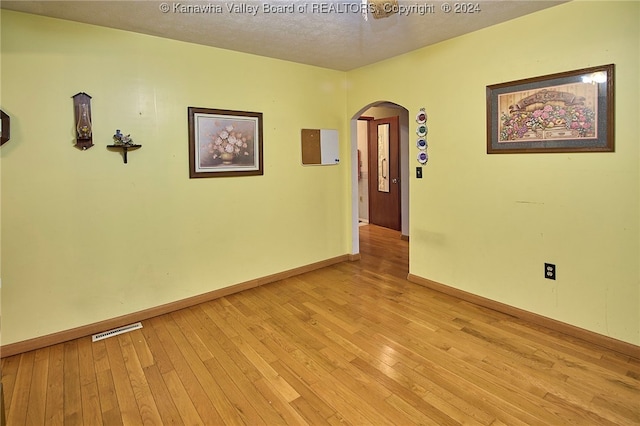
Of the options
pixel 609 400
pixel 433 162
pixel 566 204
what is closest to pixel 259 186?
pixel 433 162

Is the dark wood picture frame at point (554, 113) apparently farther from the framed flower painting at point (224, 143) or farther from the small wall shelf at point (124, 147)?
the small wall shelf at point (124, 147)

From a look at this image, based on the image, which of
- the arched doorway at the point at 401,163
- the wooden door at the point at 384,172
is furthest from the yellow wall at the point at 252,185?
the wooden door at the point at 384,172

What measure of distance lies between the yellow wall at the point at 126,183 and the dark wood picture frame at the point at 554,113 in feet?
6.83

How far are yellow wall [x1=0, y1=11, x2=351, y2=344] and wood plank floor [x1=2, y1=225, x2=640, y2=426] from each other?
388 mm

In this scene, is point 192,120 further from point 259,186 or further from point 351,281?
point 351,281

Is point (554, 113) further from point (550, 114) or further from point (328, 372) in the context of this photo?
point (328, 372)

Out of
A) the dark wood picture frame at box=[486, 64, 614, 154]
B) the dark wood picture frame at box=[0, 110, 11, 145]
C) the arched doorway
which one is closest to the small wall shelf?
the dark wood picture frame at box=[0, 110, 11, 145]

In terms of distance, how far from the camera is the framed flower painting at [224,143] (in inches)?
132

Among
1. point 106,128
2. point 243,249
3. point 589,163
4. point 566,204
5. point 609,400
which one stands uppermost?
point 106,128

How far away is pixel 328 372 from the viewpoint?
7.69ft

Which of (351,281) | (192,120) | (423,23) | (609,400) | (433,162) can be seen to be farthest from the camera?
(351,281)

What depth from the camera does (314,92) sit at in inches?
167

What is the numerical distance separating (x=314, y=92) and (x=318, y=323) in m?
2.65

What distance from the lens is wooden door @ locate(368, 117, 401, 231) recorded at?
21.5 ft
